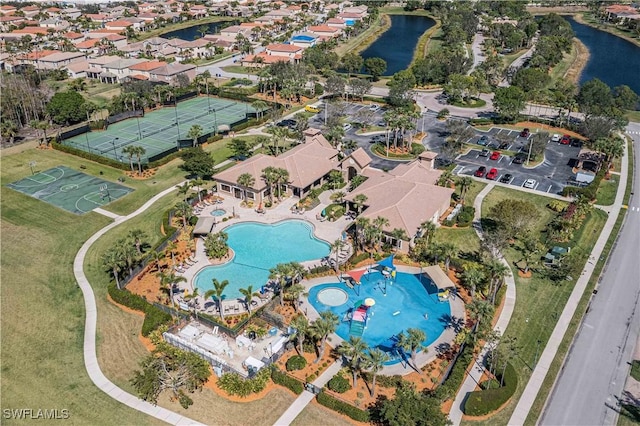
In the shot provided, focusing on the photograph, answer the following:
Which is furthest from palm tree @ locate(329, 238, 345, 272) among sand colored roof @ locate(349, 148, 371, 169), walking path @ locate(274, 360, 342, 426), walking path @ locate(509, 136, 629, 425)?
walking path @ locate(509, 136, 629, 425)

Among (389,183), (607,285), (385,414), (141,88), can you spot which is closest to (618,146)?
(607,285)

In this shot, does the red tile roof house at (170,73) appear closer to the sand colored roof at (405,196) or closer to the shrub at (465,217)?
the sand colored roof at (405,196)

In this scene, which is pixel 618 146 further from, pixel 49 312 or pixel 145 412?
pixel 49 312

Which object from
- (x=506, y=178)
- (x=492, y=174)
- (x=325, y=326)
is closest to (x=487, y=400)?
(x=325, y=326)

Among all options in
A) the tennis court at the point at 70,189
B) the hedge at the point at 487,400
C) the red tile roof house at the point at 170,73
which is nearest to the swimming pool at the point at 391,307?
the hedge at the point at 487,400

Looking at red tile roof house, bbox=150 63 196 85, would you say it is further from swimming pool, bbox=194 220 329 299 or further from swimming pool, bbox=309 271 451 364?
swimming pool, bbox=309 271 451 364

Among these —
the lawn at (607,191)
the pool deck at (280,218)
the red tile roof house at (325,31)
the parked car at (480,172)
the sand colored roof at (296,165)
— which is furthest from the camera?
the red tile roof house at (325,31)
